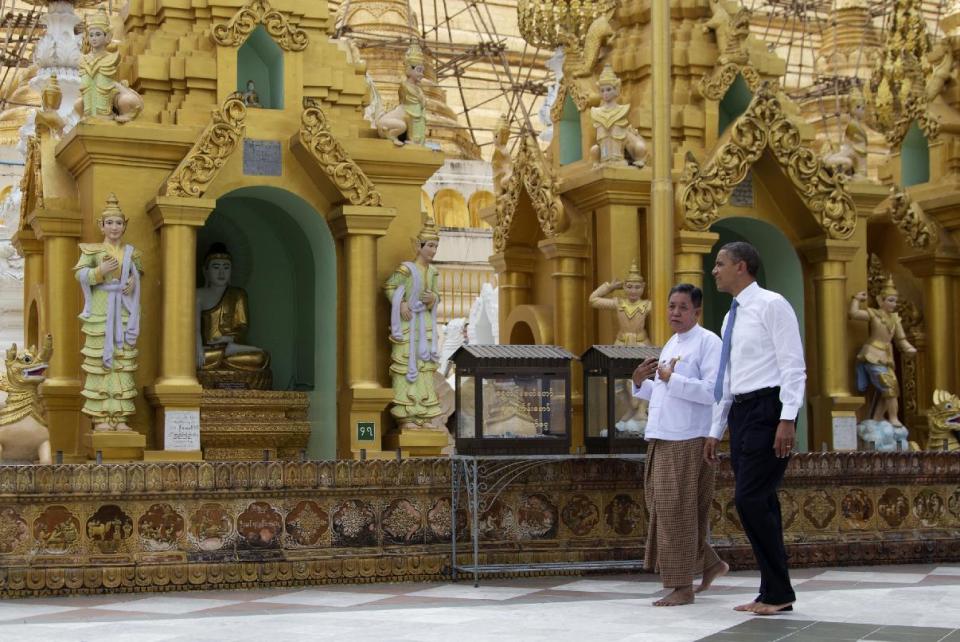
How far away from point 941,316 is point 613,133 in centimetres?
429

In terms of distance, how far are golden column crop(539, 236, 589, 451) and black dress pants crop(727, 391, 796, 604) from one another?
258 inches

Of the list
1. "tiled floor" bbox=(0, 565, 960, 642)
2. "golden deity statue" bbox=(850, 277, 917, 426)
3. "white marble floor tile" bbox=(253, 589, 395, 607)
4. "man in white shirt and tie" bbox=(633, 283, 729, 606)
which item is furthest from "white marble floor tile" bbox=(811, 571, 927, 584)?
"golden deity statue" bbox=(850, 277, 917, 426)

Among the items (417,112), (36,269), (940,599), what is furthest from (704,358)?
(36,269)

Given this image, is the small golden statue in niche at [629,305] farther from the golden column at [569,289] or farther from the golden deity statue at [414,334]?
the golden deity statue at [414,334]

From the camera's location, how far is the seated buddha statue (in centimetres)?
1302

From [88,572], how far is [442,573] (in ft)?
7.10

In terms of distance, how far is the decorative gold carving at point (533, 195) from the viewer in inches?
565

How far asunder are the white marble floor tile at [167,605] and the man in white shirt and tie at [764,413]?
2905 millimetres

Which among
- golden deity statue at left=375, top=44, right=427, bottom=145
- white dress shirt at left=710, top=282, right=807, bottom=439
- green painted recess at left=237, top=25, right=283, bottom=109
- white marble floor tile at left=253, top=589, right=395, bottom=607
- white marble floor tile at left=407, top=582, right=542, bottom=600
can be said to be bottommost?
white marble floor tile at left=407, top=582, right=542, bottom=600

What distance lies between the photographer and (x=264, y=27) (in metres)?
12.7

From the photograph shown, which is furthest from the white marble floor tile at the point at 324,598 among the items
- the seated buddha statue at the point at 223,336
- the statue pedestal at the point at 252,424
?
the seated buddha statue at the point at 223,336

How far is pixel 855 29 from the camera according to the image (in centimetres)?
3128

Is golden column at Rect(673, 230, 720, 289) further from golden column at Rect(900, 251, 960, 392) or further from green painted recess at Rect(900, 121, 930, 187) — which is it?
green painted recess at Rect(900, 121, 930, 187)

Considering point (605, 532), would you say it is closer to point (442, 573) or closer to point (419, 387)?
point (442, 573)
